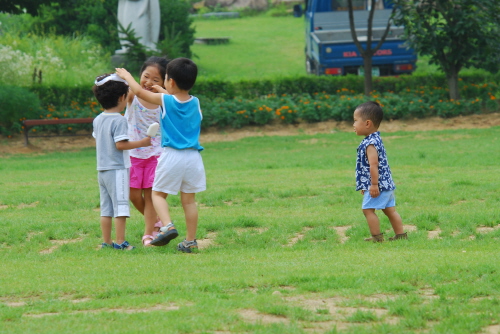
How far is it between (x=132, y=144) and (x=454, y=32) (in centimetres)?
1256

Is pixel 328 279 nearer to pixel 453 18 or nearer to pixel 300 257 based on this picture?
pixel 300 257

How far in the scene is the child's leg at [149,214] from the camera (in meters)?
6.55

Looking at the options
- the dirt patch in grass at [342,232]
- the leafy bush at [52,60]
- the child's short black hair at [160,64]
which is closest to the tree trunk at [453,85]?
the leafy bush at [52,60]

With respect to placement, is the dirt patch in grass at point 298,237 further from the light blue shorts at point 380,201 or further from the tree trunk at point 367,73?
the tree trunk at point 367,73

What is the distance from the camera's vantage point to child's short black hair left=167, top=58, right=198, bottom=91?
5.82m

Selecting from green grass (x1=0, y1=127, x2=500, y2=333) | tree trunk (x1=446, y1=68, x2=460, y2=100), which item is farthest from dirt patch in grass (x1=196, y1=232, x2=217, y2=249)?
tree trunk (x1=446, y1=68, x2=460, y2=100)

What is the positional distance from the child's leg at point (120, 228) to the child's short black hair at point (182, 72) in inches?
49.9

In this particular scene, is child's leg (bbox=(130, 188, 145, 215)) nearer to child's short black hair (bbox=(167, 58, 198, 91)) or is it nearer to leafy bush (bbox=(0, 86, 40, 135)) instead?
child's short black hair (bbox=(167, 58, 198, 91))

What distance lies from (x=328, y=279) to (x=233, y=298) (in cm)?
71

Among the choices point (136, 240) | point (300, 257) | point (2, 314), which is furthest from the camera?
point (136, 240)

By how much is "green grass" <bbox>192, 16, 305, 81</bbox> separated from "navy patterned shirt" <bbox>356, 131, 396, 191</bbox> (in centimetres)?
1650

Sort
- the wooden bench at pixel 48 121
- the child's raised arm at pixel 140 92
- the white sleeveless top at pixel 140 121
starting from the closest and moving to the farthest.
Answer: the child's raised arm at pixel 140 92, the white sleeveless top at pixel 140 121, the wooden bench at pixel 48 121

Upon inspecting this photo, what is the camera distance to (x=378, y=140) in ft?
20.3

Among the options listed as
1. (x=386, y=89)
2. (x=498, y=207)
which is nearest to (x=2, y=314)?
(x=498, y=207)
